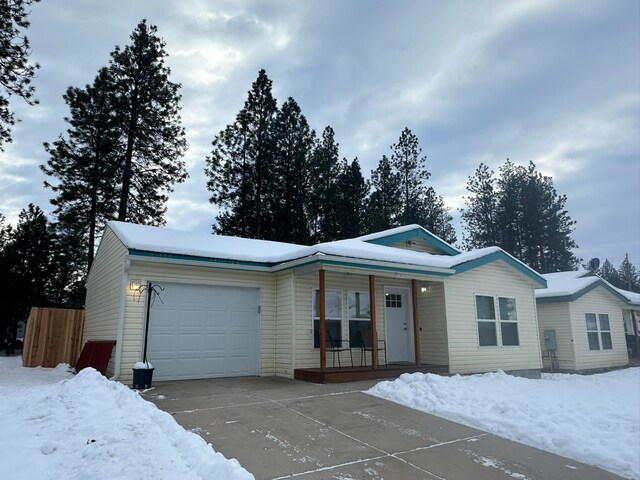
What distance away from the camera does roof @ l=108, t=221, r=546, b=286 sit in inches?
340

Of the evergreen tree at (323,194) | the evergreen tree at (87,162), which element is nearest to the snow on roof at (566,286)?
the evergreen tree at (323,194)

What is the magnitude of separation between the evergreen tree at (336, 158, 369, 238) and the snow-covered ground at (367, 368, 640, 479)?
17965 millimetres

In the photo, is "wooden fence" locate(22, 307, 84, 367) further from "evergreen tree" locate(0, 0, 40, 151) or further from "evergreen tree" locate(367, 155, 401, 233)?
"evergreen tree" locate(367, 155, 401, 233)

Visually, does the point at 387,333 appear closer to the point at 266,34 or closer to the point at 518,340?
the point at 518,340

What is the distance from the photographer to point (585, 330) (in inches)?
606

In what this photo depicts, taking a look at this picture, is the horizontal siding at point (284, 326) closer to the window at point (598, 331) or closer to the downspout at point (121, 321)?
the downspout at point (121, 321)

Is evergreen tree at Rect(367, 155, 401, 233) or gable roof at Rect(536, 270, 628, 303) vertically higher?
evergreen tree at Rect(367, 155, 401, 233)

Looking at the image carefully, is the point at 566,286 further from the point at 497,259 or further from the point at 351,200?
the point at 351,200

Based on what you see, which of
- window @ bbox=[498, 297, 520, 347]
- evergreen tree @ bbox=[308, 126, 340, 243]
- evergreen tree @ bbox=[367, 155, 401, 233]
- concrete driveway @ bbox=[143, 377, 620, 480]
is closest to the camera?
concrete driveway @ bbox=[143, 377, 620, 480]

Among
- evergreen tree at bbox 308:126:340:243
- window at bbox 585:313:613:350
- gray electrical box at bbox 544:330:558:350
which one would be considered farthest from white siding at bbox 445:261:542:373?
evergreen tree at bbox 308:126:340:243

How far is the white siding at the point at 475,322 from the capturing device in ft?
35.9

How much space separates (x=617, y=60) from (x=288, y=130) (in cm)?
1717

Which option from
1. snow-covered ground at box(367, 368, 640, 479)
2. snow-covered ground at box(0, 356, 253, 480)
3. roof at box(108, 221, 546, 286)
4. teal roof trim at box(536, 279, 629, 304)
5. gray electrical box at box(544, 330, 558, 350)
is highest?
roof at box(108, 221, 546, 286)

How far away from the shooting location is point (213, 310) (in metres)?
9.34
